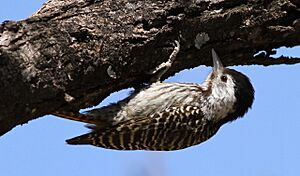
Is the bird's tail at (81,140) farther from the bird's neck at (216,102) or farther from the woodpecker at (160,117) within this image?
the bird's neck at (216,102)

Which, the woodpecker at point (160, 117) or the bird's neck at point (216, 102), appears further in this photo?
the bird's neck at point (216, 102)

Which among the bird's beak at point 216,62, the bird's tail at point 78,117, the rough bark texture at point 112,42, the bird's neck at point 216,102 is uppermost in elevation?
the rough bark texture at point 112,42

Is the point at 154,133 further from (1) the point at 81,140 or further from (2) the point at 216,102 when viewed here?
(2) the point at 216,102

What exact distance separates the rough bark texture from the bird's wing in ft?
1.31

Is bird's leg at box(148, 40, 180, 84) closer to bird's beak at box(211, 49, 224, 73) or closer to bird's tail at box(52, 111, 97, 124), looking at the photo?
bird's beak at box(211, 49, 224, 73)

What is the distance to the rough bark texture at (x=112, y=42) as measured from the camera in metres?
4.14

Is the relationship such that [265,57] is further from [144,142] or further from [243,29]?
[144,142]

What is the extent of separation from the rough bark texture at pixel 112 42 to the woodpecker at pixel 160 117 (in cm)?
27

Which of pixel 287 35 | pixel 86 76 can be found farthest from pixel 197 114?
pixel 86 76

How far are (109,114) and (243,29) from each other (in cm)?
132

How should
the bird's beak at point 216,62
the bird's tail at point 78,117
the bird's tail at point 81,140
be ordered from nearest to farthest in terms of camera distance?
1. the bird's beak at point 216,62
2. the bird's tail at point 78,117
3. the bird's tail at point 81,140

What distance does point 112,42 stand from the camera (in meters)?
4.59

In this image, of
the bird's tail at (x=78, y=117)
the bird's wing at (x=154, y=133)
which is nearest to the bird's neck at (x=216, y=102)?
the bird's wing at (x=154, y=133)

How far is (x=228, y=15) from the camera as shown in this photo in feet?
16.1
